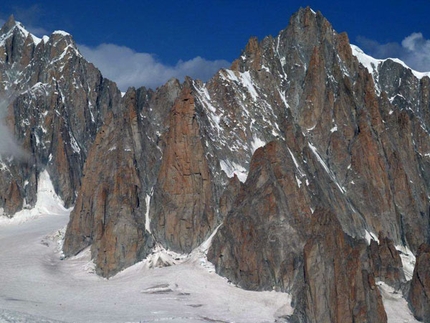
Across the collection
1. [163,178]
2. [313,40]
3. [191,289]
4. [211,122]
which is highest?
[313,40]

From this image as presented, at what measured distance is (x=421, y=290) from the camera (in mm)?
75312

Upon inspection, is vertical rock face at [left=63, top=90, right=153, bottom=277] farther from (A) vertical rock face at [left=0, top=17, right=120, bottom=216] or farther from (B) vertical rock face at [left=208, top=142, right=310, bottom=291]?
(A) vertical rock face at [left=0, top=17, right=120, bottom=216]

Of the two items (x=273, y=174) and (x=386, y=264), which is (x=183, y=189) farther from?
(x=386, y=264)

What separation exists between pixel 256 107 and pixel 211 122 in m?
8.39

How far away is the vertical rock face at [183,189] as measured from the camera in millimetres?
84938

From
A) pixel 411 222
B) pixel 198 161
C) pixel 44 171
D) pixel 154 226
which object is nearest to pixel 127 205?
pixel 154 226

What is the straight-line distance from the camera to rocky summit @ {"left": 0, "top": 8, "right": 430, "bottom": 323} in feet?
247

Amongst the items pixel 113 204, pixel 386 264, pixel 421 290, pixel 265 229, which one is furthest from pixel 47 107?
Answer: pixel 421 290

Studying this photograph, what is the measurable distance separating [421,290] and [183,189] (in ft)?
96.6

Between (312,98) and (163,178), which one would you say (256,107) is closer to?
(312,98)

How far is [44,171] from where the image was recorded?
132375mm

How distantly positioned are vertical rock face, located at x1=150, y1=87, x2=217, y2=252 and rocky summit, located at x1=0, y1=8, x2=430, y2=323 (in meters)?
0.14

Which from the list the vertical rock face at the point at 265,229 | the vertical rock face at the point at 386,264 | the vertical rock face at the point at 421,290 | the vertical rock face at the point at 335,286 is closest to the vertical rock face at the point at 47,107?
the vertical rock face at the point at 265,229

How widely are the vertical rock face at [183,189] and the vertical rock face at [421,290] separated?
23.6 metres
